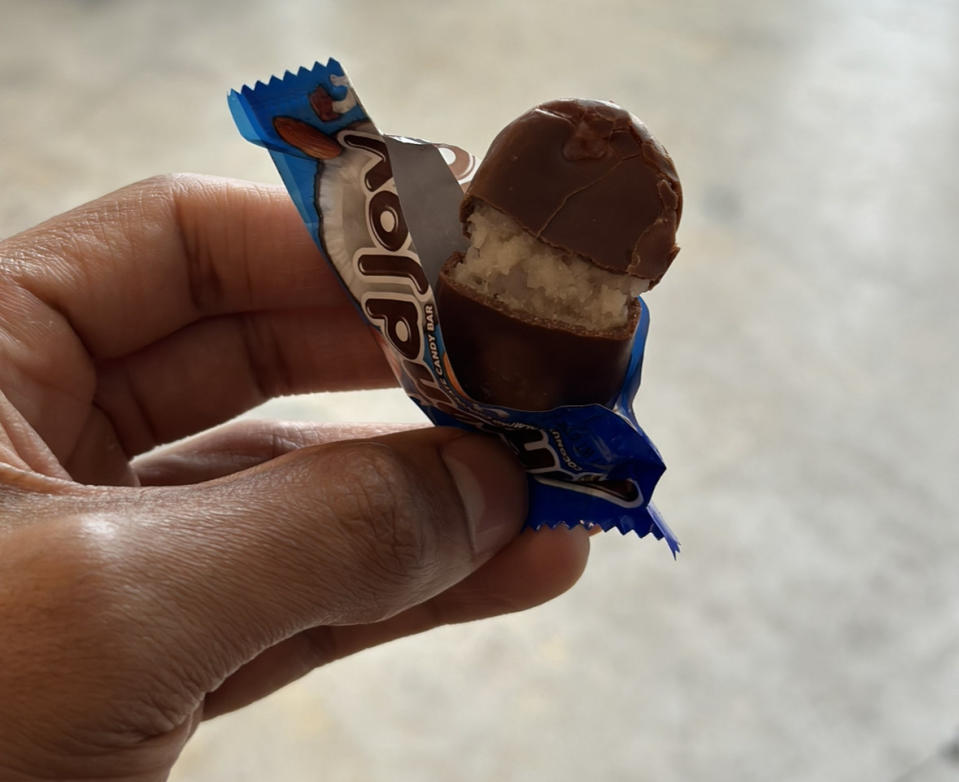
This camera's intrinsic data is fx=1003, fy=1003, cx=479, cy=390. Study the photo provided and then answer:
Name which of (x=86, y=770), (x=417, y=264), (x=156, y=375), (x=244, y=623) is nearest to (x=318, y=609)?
(x=244, y=623)

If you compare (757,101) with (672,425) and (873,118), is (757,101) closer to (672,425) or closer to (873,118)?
(873,118)

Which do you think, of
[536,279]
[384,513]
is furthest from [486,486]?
[536,279]

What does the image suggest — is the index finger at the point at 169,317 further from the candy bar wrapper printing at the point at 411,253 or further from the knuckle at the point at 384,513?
the knuckle at the point at 384,513

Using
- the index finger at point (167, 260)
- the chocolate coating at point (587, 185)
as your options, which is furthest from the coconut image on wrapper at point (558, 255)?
the index finger at point (167, 260)

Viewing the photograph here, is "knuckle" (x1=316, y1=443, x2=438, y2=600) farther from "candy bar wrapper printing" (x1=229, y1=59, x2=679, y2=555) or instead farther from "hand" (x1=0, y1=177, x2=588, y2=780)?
"candy bar wrapper printing" (x1=229, y1=59, x2=679, y2=555)

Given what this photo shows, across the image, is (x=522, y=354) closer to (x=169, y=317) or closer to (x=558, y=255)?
(x=558, y=255)

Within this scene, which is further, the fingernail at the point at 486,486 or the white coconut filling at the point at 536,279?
the fingernail at the point at 486,486
